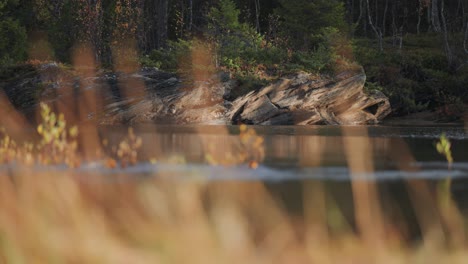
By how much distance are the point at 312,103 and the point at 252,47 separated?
6385 mm

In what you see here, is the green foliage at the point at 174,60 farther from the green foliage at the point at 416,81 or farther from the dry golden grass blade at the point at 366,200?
the dry golden grass blade at the point at 366,200

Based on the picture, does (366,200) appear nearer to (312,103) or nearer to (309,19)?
(312,103)

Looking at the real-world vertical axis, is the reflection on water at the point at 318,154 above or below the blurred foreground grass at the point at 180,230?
below

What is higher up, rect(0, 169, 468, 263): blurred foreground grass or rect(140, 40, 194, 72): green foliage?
rect(140, 40, 194, 72): green foliage

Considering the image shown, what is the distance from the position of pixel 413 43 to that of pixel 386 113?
16407 millimetres

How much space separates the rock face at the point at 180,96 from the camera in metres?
34.2

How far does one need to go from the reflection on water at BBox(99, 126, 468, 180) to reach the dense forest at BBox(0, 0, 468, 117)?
40.3 feet

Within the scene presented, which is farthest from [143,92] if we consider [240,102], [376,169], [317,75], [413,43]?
[413,43]

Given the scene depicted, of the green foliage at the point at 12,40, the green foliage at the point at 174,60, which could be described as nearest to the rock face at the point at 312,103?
the green foliage at the point at 174,60

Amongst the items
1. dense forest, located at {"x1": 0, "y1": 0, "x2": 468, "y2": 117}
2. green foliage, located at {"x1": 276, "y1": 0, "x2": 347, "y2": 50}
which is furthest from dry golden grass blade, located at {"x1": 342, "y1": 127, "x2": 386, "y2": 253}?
green foliage, located at {"x1": 276, "y1": 0, "x2": 347, "y2": 50}

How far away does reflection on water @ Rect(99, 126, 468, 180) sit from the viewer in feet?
43.7

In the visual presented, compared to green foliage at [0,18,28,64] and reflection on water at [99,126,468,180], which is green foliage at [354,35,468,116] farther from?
green foliage at [0,18,28,64]

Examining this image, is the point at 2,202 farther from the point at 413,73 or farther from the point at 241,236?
the point at 413,73

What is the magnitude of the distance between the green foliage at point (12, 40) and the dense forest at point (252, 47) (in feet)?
0.20
